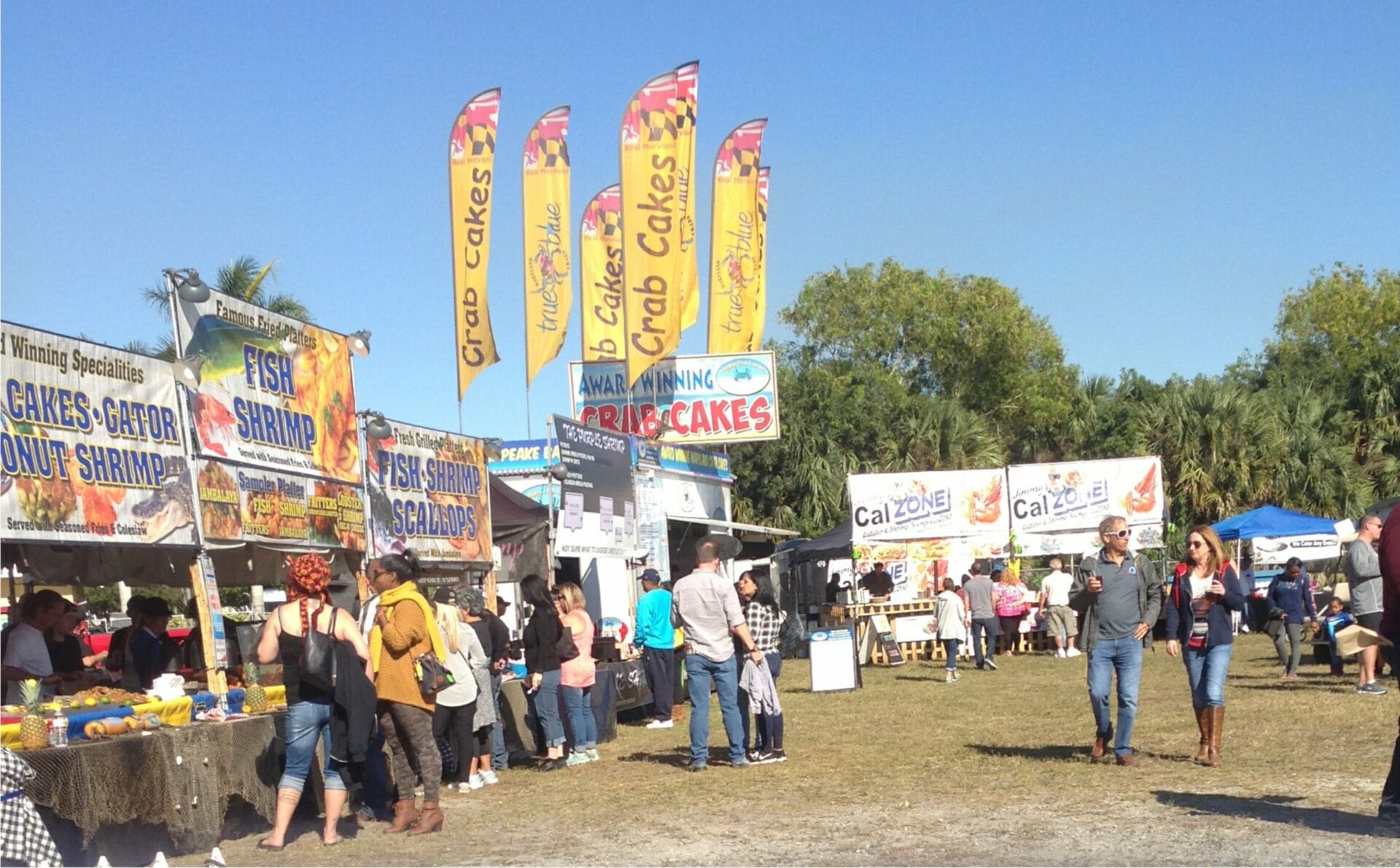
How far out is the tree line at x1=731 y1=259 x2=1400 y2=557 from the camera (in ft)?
141

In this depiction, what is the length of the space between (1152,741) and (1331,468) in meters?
34.3

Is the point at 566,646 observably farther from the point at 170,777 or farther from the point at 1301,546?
the point at 1301,546

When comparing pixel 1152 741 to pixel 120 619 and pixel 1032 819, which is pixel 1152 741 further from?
pixel 120 619

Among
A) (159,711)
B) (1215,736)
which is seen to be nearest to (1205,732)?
(1215,736)

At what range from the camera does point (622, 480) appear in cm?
2039

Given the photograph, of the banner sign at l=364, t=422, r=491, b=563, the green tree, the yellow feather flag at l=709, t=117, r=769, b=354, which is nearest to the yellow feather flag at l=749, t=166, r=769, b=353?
the yellow feather flag at l=709, t=117, r=769, b=354

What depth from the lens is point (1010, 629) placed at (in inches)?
1088

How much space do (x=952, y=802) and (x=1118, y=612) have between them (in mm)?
2065

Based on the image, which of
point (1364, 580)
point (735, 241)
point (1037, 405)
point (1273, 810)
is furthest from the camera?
point (1037, 405)

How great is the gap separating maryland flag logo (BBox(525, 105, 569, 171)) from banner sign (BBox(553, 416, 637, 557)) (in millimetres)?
6303

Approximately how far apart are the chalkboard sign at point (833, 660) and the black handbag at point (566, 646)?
26.8 feet

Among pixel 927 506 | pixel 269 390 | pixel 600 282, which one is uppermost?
pixel 600 282

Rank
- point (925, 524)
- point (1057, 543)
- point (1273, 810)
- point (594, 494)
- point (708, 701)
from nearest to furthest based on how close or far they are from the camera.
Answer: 1. point (1273, 810)
2. point (708, 701)
3. point (594, 494)
4. point (925, 524)
5. point (1057, 543)

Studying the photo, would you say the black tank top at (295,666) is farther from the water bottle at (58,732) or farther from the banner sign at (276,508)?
the banner sign at (276,508)
